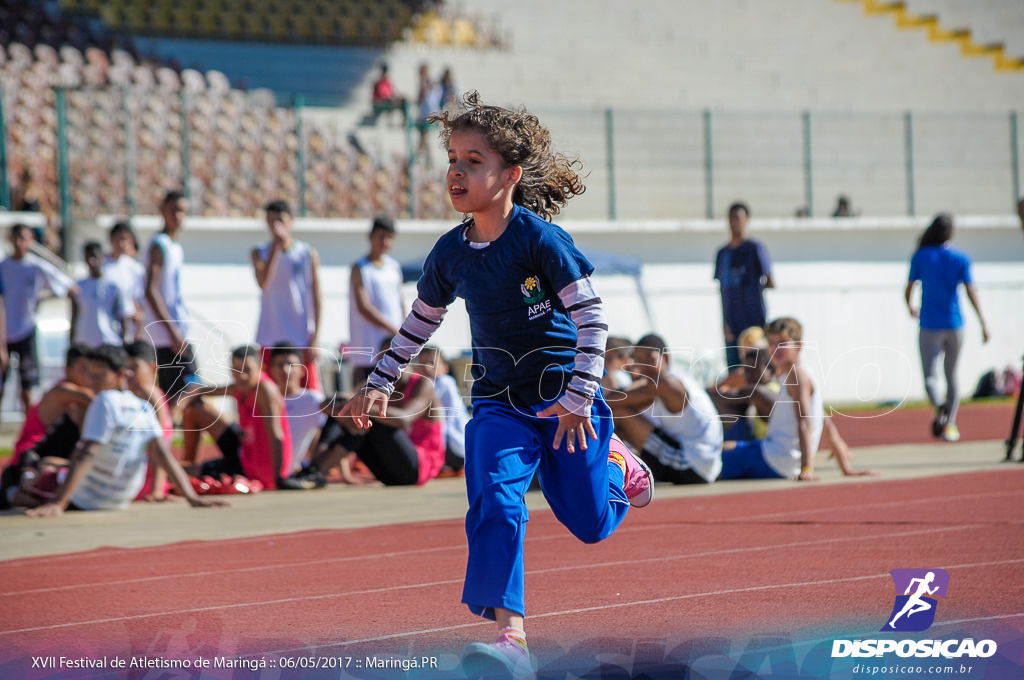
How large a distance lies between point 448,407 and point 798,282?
1212cm

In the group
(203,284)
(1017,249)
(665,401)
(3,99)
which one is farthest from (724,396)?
(1017,249)

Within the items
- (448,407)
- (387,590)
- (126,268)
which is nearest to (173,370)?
(126,268)

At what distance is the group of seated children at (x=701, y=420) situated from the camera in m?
9.63

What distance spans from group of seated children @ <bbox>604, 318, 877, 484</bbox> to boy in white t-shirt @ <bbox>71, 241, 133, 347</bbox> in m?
5.11

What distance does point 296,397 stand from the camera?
35.4ft

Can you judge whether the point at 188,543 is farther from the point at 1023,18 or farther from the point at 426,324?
the point at 1023,18

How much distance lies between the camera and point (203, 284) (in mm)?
18484

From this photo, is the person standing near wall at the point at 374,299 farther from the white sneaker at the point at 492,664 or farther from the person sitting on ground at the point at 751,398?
the white sneaker at the point at 492,664

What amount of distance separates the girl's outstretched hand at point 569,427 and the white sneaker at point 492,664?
28.8 inches

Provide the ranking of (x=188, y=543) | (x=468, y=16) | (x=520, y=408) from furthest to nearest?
(x=468, y=16) → (x=188, y=543) → (x=520, y=408)

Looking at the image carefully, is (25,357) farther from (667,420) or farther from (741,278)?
(741,278)

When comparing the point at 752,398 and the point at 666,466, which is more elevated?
the point at 752,398

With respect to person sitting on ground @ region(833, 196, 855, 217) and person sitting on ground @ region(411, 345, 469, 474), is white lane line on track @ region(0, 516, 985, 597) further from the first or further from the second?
person sitting on ground @ region(833, 196, 855, 217)

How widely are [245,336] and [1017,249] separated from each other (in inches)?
556
